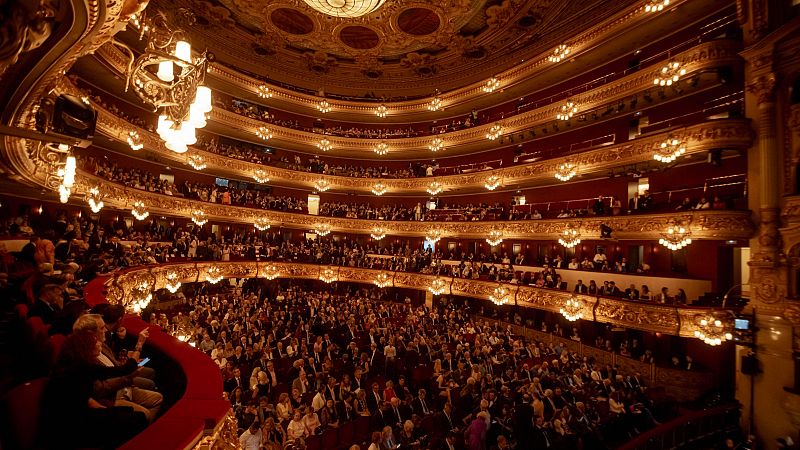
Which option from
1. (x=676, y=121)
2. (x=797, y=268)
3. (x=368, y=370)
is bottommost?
(x=368, y=370)

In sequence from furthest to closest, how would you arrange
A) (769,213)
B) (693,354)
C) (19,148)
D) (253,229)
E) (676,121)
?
1. (253,229)
2. (676,121)
3. (693,354)
4. (769,213)
5. (19,148)

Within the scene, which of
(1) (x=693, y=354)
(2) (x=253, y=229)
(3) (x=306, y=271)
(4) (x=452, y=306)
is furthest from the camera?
(2) (x=253, y=229)

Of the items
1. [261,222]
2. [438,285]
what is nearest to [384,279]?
[438,285]

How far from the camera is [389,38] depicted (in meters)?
21.7

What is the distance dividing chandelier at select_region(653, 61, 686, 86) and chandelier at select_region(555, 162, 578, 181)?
4317mm

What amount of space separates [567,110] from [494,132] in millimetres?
4483

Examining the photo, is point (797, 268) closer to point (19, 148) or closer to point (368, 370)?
point (368, 370)

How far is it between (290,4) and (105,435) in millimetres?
21835

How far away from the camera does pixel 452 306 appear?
2098cm

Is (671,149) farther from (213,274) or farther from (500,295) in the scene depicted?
(213,274)

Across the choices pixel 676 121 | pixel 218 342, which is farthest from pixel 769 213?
pixel 218 342

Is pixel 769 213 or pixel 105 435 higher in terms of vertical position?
pixel 769 213

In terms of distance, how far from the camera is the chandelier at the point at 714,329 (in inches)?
412

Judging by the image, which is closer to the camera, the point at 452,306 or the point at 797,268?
the point at 797,268
